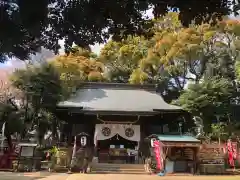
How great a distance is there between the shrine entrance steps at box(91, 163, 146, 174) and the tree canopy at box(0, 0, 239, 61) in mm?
16754

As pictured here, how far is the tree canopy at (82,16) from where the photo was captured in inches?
210

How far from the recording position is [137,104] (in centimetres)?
2777

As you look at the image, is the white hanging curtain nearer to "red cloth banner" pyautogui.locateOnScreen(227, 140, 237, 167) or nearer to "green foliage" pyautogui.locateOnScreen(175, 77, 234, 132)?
"green foliage" pyautogui.locateOnScreen(175, 77, 234, 132)

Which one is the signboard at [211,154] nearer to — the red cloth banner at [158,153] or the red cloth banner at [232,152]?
the red cloth banner at [232,152]

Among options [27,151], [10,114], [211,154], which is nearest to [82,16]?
[27,151]

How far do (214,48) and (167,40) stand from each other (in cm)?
410

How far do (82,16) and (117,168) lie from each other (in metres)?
18.7

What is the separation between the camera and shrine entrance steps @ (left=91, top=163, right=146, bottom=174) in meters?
22.3

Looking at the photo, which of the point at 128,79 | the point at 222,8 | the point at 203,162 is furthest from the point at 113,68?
the point at 222,8

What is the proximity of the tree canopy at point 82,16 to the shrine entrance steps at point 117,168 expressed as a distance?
55.0 ft

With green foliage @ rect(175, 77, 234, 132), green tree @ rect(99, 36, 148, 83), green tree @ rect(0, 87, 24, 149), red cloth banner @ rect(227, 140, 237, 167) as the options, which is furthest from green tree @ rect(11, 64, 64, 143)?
red cloth banner @ rect(227, 140, 237, 167)

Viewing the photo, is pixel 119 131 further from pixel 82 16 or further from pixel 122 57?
pixel 82 16

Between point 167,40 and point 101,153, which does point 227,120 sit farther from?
point 101,153

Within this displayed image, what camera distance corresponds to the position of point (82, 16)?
18.1 ft
